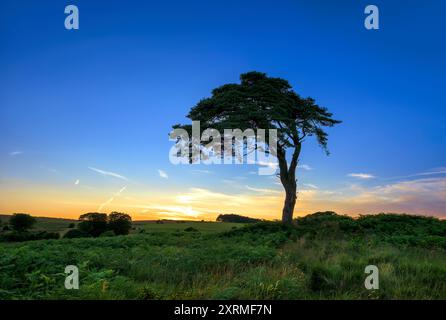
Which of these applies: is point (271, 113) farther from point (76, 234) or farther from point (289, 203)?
point (76, 234)

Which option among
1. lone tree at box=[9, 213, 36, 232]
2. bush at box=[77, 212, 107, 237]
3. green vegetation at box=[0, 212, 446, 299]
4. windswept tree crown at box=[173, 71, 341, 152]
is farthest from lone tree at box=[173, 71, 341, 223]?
lone tree at box=[9, 213, 36, 232]

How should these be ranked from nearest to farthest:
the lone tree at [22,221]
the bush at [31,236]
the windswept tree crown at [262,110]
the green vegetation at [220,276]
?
the green vegetation at [220,276] → the windswept tree crown at [262,110] → the bush at [31,236] → the lone tree at [22,221]

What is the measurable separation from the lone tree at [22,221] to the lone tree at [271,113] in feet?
104

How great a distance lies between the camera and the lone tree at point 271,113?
80.4 feet

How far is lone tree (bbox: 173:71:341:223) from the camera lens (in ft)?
80.4

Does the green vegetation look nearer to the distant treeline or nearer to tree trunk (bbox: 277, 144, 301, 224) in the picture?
tree trunk (bbox: 277, 144, 301, 224)

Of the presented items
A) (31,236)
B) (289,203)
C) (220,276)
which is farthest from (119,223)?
(220,276)

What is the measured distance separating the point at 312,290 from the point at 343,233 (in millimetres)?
13943

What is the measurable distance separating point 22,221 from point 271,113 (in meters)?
38.9

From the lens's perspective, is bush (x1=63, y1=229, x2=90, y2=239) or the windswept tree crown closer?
the windswept tree crown

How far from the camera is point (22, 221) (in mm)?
45656

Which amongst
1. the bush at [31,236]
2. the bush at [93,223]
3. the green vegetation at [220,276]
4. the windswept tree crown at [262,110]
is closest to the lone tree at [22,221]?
the bush at [31,236]

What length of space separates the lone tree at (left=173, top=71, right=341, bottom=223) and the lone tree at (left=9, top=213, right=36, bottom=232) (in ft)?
104

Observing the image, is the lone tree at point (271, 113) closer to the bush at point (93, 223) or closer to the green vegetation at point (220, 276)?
the green vegetation at point (220, 276)
